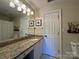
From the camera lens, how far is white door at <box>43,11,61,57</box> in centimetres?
445

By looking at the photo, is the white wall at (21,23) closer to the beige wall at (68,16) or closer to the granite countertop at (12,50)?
the granite countertop at (12,50)

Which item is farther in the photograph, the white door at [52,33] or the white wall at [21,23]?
the white door at [52,33]

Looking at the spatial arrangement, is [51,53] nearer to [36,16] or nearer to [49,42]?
[49,42]

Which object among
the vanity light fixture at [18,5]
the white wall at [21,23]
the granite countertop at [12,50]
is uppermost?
the vanity light fixture at [18,5]

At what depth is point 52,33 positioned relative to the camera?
15.1 ft

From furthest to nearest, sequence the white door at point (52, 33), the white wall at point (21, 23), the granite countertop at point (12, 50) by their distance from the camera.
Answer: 1. the white door at point (52, 33)
2. the white wall at point (21, 23)
3. the granite countertop at point (12, 50)

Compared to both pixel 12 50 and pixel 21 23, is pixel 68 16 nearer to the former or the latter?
pixel 21 23

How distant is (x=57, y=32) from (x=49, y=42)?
25.0 inches

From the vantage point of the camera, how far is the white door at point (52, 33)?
4.45 m

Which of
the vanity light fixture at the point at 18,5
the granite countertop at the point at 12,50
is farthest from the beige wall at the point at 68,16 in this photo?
the granite countertop at the point at 12,50

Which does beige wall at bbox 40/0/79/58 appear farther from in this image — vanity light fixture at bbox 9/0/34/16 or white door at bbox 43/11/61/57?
vanity light fixture at bbox 9/0/34/16

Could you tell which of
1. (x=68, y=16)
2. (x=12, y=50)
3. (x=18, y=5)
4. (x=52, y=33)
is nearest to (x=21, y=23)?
(x=18, y=5)

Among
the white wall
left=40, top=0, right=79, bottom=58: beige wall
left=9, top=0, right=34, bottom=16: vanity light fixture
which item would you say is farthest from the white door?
the white wall

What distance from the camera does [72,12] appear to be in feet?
13.5
